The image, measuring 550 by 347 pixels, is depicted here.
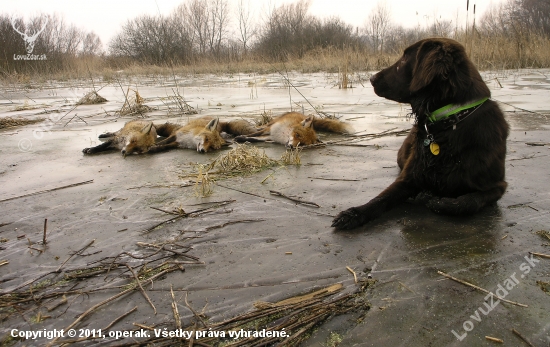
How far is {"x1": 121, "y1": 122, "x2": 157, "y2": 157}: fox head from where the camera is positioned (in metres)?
6.15

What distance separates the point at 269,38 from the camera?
44938 mm

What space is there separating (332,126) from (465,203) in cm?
458

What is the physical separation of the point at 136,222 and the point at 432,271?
225cm

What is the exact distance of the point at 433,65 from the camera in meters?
3.14

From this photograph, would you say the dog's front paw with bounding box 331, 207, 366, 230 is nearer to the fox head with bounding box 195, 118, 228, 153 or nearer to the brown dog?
the brown dog

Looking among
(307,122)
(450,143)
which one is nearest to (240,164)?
(307,122)

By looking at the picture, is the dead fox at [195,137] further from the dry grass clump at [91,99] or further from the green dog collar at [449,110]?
the dry grass clump at [91,99]

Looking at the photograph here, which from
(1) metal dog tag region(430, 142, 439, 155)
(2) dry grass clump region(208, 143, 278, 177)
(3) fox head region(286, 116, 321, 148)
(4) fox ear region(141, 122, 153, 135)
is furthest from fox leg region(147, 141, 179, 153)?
(1) metal dog tag region(430, 142, 439, 155)

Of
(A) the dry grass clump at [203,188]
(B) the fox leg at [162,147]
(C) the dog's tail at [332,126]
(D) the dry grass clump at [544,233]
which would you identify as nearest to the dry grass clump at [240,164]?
(A) the dry grass clump at [203,188]

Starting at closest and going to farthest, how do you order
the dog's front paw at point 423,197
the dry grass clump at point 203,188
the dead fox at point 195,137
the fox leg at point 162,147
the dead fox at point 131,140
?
1. the dog's front paw at point 423,197
2. the dry grass clump at point 203,188
3. the dead fox at point 131,140
4. the fox leg at point 162,147
5. the dead fox at point 195,137

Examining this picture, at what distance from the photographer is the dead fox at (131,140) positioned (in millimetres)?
6125

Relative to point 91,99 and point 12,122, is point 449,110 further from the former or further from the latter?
point 91,99

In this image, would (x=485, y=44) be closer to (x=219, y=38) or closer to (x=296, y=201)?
(x=296, y=201)

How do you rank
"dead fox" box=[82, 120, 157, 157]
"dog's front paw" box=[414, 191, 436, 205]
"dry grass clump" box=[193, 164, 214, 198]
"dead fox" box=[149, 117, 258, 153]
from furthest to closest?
"dead fox" box=[149, 117, 258, 153] → "dead fox" box=[82, 120, 157, 157] → "dry grass clump" box=[193, 164, 214, 198] → "dog's front paw" box=[414, 191, 436, 205]
